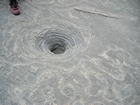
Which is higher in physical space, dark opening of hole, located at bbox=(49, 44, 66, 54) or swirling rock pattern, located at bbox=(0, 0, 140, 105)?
swirling rock pattern, located at bbox=(0, 0, 140, 105)

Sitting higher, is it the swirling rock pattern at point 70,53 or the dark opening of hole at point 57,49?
the swirling rock pattern at point 70,53

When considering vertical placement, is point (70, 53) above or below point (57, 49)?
above

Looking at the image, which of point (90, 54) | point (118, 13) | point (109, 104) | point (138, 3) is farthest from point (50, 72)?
point (138, 3)

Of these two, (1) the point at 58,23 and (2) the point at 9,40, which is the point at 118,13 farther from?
(2) the point at 9,40

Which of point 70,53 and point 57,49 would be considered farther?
point 57,49

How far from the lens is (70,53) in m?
3.52

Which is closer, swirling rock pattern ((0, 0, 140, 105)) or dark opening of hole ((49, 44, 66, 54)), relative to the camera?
swirling rock pattern ((0, 0, 140, 105))

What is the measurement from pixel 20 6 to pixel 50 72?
1.78m

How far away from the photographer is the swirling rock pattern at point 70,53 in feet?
9.89

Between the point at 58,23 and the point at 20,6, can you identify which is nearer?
the point at 58,23

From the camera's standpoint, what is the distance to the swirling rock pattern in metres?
3.01

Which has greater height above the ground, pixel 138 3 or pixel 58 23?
pixel 138 3

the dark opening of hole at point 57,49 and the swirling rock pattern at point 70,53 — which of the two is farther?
the dark opening of hole at point 57,49

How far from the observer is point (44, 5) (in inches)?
169
